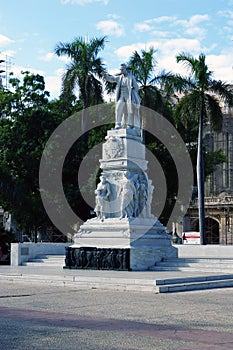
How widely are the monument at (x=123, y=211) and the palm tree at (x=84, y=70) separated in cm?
1315

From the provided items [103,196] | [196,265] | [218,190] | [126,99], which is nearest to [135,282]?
[196,265]

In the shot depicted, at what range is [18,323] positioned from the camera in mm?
9805

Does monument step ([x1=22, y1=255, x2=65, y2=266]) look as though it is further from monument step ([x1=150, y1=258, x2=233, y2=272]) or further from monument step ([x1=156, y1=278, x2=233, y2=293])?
monument step ([x1=156, y1=278, x2=233, y2=293])

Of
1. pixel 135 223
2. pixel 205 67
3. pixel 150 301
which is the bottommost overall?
pixel 150 301

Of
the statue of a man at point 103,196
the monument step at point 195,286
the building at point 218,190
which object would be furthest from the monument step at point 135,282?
the building at point 218,190

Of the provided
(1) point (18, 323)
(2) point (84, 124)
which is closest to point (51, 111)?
(2) point (84, 124)

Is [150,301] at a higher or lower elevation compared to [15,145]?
lower

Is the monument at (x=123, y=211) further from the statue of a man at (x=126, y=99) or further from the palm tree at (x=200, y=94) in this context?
the palm tree at (x=200, y=94)

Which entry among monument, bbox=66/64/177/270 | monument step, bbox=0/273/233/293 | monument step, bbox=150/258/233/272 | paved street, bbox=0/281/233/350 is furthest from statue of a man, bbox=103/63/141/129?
paved street, bbox=0/281/233/350

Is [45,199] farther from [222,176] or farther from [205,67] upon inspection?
[222,176]

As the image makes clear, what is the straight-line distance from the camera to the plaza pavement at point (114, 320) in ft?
26.6

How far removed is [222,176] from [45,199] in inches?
1120

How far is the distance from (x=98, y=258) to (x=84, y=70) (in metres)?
18.4

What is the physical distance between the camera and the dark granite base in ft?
68.3
